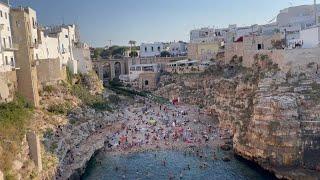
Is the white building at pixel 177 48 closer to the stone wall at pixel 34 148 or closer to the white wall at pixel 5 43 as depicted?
the white wall at pixel 5 43

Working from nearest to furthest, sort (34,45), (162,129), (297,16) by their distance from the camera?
1. (34,45)
2. (162,129)
3. (297,16)

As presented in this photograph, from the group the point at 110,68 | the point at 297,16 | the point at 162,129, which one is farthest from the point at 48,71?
the point at 110,68

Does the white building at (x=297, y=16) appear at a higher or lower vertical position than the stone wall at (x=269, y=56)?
higher

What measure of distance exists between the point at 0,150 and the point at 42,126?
1057cm

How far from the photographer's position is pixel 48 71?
44.2 m

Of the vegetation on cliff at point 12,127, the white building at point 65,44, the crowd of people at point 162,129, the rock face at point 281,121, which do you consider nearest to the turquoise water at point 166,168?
the rock face at point 281,121

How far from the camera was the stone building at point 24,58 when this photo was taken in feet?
129

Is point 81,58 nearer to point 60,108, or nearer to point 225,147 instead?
point 60,108

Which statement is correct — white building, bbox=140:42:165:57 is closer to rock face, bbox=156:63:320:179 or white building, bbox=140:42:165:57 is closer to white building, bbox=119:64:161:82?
white building, bbox=119:64:161:82

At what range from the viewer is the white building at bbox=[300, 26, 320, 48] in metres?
42.5

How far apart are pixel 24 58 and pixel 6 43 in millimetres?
2323

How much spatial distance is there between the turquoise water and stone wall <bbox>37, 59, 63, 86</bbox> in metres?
9.65

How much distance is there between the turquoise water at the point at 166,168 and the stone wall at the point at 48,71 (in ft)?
31.7

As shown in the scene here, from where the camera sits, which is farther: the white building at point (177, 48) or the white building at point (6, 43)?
the white building at point (177, 48)
